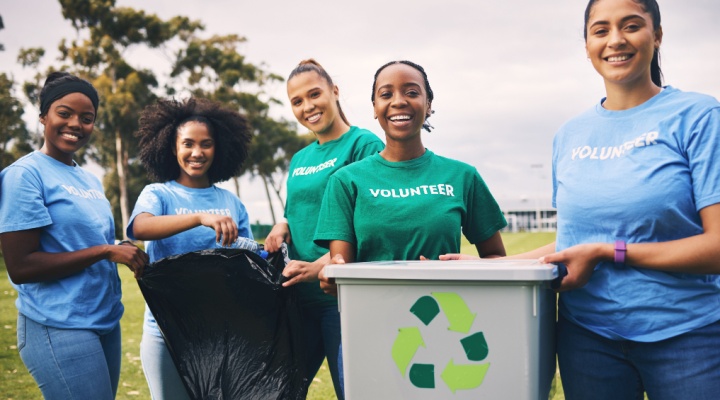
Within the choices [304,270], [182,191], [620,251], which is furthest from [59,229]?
→ [620,251]

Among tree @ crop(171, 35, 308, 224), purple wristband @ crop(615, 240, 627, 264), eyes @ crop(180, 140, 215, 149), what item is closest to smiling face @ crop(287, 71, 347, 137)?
eyes @ crop(180, 140, 215, 149)

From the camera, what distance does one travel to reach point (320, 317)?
271 cm

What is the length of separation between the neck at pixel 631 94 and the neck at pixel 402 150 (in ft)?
2.31

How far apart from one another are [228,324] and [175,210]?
0.54 m

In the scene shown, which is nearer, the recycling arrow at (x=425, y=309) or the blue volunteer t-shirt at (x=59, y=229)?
the recycling arrow at (x=425, y=309)

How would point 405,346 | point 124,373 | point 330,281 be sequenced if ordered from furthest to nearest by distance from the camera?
point 124,373 → point 330,281 → point 405,346

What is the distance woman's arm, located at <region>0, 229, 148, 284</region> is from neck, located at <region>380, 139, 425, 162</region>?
1134 millimetres

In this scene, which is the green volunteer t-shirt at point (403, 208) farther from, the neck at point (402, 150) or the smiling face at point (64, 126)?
the smiling face at point (64, 126)

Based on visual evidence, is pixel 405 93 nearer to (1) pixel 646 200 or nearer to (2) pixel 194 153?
(1) pixel 646 200

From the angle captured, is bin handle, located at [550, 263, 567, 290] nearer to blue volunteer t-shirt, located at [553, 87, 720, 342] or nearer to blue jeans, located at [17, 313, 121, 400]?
blue volunteer t-shirt, located at [553, 87, 720, 342]

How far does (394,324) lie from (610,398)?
68 centimetres

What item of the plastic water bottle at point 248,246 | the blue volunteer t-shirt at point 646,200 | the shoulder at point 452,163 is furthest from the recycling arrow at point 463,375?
the plastic water bottle at point 248,246

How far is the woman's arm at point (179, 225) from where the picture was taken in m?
2.49

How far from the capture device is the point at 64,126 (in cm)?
255
